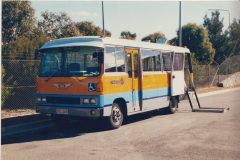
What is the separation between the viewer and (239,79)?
1438 inches

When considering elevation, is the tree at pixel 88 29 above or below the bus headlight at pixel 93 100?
above

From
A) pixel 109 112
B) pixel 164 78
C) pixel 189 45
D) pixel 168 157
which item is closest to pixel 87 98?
pixel 109 112

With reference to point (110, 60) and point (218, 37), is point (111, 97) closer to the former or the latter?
point (110, 60)

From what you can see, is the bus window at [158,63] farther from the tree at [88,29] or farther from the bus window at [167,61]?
the tree at [88,29]

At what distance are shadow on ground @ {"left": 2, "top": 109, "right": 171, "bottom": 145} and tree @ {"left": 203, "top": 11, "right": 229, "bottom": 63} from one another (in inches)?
1356

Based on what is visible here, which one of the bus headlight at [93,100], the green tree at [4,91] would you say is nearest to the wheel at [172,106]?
the bus headlight at [93,100]

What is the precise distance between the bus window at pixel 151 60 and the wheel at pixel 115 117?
2019mm

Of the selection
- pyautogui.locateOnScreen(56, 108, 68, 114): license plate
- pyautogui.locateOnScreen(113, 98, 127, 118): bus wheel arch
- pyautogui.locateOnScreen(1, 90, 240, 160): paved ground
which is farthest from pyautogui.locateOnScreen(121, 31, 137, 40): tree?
pyautogui.locateOnScreen(56, 108, 68, 114): license plate

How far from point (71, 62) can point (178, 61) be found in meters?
5.97

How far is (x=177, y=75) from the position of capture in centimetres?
1504

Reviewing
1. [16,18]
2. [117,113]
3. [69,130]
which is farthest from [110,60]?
[16,18]

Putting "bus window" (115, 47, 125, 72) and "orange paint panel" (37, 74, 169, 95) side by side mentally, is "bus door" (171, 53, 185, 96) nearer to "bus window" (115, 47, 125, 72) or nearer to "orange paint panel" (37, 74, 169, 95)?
"orange paint panel" (37, 74, 169, 95)

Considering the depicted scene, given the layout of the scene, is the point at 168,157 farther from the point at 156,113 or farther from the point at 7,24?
the point at 7,24

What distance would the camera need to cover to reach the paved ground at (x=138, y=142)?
7.76 metres
